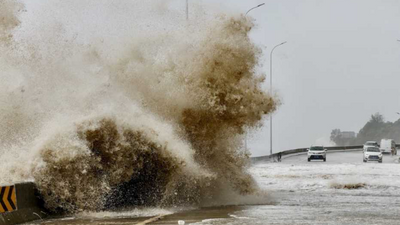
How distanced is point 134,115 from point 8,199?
5.01m

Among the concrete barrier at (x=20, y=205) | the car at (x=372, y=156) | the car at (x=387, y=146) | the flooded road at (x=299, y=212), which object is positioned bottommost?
the flooded road at (x=299, y=212)

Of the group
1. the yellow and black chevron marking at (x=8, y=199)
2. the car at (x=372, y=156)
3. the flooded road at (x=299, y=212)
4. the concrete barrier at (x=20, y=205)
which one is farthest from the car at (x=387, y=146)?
the yellow and black chevron marking at (x=8, y=199)

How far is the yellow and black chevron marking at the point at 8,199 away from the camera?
14531mm

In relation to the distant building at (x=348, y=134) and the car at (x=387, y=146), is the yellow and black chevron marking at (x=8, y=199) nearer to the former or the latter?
the car at (x=387, y=146)

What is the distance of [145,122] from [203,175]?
2.19 metres

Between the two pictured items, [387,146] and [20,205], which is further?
[387,146]

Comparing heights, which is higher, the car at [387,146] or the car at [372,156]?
the car at [387,146]

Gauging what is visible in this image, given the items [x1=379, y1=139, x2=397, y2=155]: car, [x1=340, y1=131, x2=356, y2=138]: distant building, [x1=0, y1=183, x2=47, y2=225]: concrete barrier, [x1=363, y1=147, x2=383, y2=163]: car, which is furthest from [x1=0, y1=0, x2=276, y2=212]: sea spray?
[x1=340, y1=131, x2=356, y2=138]: distant building

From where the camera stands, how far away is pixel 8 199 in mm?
14773

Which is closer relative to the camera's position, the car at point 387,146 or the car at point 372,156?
the car at point 372,156

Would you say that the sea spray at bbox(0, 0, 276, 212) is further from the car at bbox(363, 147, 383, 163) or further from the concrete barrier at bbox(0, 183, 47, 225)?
the car at bbox(363, 147, 383, 163)

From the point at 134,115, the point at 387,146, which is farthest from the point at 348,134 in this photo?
the point at 134,115

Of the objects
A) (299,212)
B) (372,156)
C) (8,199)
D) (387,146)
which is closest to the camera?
(8,199)

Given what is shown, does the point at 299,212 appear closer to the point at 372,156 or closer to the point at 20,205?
the point at 20,205
